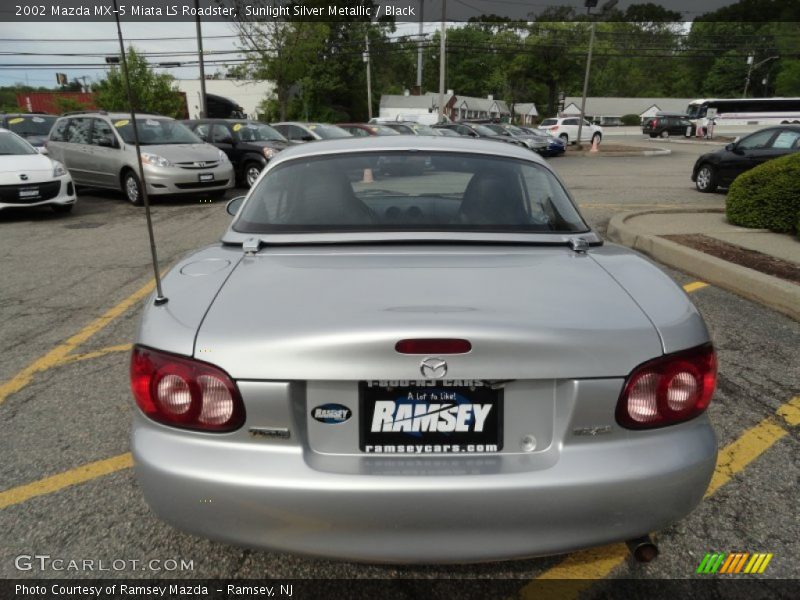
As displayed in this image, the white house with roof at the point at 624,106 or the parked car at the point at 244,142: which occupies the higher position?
the parked car at the point at 244,142

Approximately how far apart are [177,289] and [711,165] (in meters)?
14.4

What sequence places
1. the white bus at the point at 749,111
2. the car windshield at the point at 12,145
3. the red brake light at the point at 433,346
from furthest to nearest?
the white bus at the point at 749,111 < the car windshield at the point at 12,145 < the red brake light at the point at 433,346

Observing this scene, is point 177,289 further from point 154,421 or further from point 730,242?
point 730,242

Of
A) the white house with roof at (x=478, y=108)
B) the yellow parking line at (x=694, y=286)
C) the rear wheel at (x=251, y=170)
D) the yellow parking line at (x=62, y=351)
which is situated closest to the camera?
the yellow parking line at (x=62, y=351)

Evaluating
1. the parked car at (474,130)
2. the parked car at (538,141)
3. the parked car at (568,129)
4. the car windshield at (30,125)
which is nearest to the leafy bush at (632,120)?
the parked car at (568,129)

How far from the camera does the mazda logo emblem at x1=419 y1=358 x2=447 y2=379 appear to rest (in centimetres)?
167

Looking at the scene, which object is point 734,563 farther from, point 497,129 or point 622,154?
point 622,154

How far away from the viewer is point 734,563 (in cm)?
233

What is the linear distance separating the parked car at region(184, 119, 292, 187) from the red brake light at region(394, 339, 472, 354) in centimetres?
1311

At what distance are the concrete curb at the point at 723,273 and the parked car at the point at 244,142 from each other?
9.01 meters

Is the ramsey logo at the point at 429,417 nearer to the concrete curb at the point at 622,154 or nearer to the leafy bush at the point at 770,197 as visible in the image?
the leafy bush at the point at 770,197

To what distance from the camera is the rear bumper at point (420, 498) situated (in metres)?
1.70

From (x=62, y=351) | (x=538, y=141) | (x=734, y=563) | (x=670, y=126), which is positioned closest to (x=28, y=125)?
(x=62, y=351)

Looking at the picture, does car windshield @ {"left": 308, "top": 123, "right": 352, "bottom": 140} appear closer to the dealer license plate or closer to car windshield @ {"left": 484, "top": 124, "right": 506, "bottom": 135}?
car windshield @ {"left": 484, "top": 124, "right": 506, "bottom": 135}
